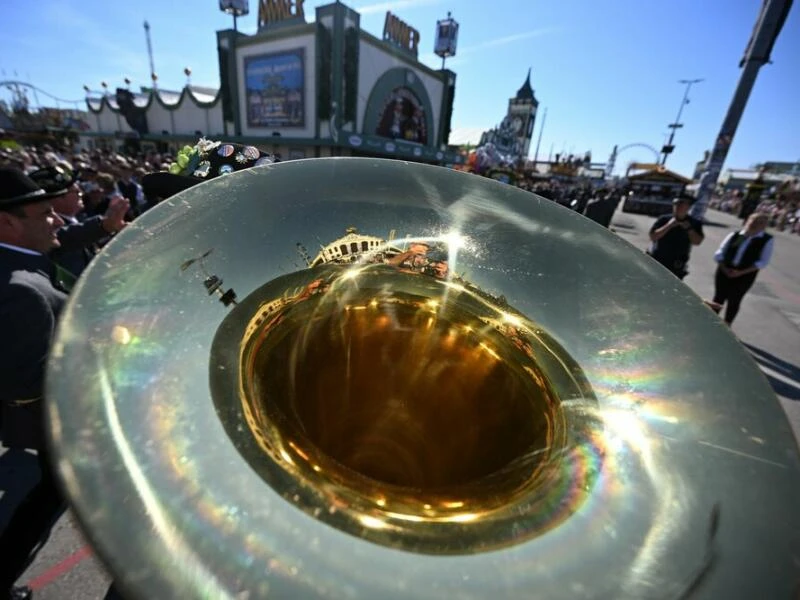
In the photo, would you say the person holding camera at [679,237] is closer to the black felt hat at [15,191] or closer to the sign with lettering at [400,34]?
the black felt hat at [15,191]

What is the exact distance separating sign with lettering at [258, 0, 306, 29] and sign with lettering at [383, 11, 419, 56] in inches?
138

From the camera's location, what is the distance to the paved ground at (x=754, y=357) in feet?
5.02

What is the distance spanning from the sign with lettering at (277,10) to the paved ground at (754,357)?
1624 cm

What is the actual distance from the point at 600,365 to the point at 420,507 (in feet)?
2.03

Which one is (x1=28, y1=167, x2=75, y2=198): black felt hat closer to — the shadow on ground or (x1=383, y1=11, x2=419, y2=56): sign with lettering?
the shadow on ground

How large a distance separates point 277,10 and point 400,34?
5130 mm

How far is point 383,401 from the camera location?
149cm

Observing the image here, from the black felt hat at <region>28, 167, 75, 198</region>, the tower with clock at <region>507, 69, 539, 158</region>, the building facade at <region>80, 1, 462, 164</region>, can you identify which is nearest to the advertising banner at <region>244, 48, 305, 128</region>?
the building facade at <region>80, 1, 462, 164</region>

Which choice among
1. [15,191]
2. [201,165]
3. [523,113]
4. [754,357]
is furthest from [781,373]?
[523,113]

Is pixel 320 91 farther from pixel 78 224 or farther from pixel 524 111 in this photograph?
pixel 524 111

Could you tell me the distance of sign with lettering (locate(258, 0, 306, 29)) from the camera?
595 inches

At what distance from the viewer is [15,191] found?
1.44m

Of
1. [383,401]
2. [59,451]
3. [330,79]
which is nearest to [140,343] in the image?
[59,451]

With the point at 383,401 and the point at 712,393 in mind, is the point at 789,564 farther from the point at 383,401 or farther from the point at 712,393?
the point at 383,401
